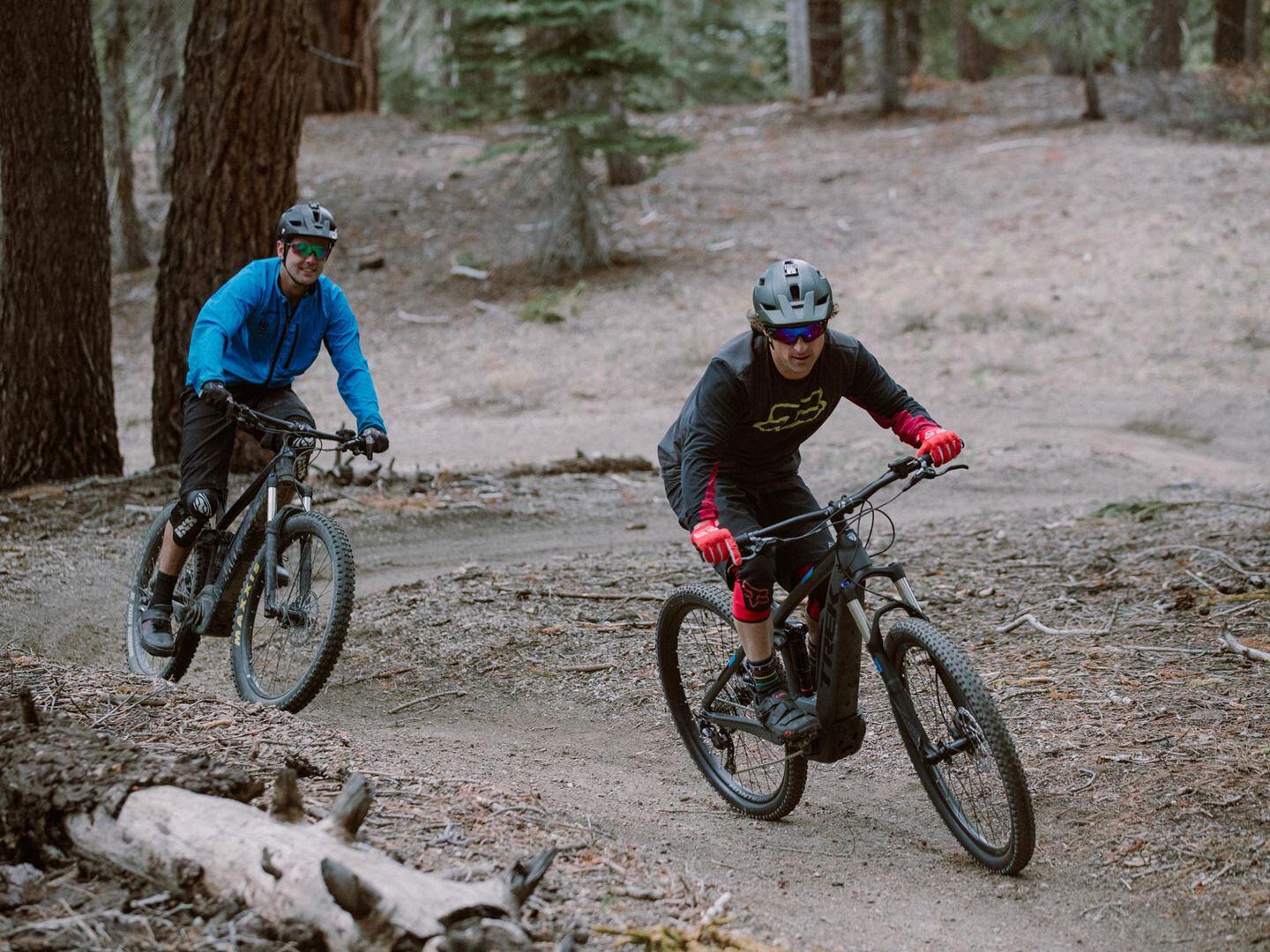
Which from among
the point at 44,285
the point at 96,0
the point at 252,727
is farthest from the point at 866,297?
the point at 252,727

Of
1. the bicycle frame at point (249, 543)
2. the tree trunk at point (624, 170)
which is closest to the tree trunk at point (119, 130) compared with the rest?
the tree trunk at point (624, 170)

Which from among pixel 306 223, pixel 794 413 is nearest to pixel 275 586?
pixel 306 223

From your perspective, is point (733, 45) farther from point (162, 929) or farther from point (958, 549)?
point (162, 929)

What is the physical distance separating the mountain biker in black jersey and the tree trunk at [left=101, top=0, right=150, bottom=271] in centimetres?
1628

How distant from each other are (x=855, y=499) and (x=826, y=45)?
2619cm

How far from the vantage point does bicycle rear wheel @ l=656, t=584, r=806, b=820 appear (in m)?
5.11

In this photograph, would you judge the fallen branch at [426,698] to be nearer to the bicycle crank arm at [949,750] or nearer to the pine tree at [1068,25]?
the bicycle crank arm at [949,750]

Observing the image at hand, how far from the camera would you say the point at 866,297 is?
61.0ft

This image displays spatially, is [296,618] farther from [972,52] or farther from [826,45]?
[972,52]

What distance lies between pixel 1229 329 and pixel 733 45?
22.1m

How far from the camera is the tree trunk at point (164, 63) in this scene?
17.5 meters

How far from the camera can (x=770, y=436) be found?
491 cm

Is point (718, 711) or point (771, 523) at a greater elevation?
point (771, 523)

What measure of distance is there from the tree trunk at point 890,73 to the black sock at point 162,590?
19.6m
